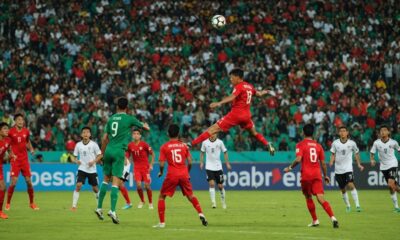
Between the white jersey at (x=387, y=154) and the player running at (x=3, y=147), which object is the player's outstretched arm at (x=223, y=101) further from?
the white jersey at (x=387, y=154)

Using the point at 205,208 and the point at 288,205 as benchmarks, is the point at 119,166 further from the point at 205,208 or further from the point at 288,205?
the point at 288,205

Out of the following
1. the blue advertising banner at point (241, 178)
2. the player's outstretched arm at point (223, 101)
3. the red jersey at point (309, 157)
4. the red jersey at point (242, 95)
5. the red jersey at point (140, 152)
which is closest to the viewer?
the red jersey at point (309, 157)

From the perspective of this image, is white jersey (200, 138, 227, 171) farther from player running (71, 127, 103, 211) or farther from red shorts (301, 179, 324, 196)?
A: red shorts (301, 179, 324, 196)

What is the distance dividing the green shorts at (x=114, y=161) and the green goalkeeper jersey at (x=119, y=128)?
0.12 metres

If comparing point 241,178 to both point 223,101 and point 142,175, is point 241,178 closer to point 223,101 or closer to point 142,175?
point 142,175

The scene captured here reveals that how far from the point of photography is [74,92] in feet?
124

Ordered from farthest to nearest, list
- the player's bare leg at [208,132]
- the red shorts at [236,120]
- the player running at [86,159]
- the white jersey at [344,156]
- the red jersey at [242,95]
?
1. the white jersey at [344,156]
2. the player running at [86,159]
3. the red shorts at [236,120]
4. the player's bare leg at [208,132]
5. the red jersey at [242,95]

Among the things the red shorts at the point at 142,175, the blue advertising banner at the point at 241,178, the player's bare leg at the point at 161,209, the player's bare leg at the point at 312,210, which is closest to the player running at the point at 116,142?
the player's bare leg at the point at 161,209

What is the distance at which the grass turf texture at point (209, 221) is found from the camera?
50.8 feet

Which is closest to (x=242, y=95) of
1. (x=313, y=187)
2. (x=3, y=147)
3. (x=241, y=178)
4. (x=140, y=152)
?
(x=313, y=187)

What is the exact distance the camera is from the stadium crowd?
36.8 metres

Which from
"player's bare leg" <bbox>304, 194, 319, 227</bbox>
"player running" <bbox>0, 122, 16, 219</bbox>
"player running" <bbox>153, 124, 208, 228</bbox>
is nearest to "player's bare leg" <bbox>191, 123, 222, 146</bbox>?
"player running" <bbox>153, 124, 208, 228</bbox>

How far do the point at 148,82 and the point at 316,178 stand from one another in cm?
2262

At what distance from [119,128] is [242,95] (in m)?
3.38
